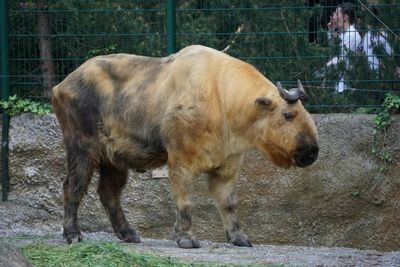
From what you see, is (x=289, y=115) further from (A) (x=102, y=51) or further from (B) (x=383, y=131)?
(A) (x=102, y=51)

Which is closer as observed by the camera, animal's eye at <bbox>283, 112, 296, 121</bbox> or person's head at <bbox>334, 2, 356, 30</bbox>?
animal's eye at <bbox>283, 112, 296, 121</bbox>

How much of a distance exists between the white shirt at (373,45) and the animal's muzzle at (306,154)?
260 centimetres

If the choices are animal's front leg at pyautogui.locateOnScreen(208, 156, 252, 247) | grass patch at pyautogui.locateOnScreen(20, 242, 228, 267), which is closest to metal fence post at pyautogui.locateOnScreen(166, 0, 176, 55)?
animal's front leg at pyautogui.locateOnScreen(208, 156, 252, 247)

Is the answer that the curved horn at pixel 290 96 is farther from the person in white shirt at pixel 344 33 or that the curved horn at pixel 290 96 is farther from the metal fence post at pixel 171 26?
the metal fence post at pixel 171 26

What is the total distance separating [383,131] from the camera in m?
10.9

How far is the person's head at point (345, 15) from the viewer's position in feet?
35.9

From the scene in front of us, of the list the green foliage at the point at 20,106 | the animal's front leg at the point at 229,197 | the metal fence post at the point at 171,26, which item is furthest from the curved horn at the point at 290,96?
the green foliage at the point at 20,106

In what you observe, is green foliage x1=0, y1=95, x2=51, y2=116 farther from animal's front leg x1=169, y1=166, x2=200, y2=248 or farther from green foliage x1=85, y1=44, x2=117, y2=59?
animal's front leg x1=169, y1=166, x2=200, y2=248

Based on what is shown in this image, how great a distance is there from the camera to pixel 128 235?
31.3 ft

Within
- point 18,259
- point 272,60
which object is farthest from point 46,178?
point 18,259

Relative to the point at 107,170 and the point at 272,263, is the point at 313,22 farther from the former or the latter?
the point at 272,263

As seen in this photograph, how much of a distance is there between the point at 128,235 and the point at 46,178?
2.22 metres

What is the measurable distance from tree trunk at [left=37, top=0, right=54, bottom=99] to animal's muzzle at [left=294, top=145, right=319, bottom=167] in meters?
3.89

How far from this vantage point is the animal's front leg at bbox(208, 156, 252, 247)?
9.23 meters
